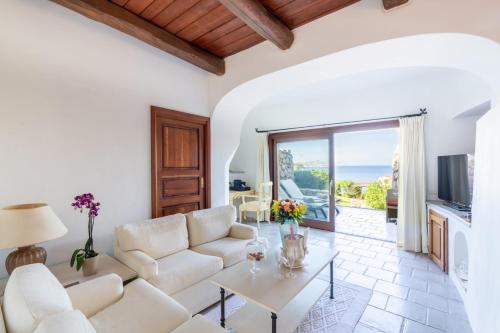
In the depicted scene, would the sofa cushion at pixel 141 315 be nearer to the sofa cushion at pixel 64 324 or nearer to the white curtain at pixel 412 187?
the sofa cushion at pixel 64 324

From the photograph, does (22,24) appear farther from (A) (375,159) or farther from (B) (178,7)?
(A) (375,159)

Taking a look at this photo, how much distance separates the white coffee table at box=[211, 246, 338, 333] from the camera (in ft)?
5.22

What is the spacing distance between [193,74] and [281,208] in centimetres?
242

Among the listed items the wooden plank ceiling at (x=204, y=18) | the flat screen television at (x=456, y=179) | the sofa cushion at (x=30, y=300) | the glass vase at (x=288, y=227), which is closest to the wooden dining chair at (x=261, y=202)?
the glass vase at (x=288, y=227)

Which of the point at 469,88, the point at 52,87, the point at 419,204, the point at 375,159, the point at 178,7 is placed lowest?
the point at 419,204

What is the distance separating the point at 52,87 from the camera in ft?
6.96

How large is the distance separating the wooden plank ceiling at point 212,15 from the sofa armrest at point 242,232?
94.0 inches

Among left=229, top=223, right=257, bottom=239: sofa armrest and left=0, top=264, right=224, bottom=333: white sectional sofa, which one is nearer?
left=0, top=264, right=224, bottom=333: white sectional sofa

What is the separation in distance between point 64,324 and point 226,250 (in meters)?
1.75

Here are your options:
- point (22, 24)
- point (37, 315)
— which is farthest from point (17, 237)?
point (22, 24)

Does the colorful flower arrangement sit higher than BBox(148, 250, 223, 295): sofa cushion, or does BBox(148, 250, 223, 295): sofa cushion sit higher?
the colorful flower arrangement

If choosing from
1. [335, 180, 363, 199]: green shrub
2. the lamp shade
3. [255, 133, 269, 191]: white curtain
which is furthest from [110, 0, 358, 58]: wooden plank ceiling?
[335, 180, 363, 199]: green shrub

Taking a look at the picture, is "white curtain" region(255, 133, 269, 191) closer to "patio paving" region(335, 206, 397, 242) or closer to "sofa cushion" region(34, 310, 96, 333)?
"patio paving" region(335, 206, 397, 242)

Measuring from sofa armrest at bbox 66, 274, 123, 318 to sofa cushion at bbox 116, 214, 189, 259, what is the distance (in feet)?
1.76
